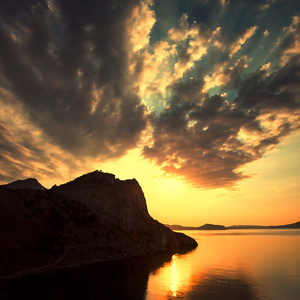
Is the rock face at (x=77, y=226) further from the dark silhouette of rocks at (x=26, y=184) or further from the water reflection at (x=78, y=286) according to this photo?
the dark silhouette of rocks at (x=26, y=184)

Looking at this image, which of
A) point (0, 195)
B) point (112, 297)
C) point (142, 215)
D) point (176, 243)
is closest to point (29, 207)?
point (0, 195)

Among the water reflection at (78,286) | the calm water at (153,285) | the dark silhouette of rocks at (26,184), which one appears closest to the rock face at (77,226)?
the water reflection at (78,286)

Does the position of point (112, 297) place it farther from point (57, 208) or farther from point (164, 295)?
point (57, 208)

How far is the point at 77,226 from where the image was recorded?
7500cm

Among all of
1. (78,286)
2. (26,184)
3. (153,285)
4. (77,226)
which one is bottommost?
(153,285)

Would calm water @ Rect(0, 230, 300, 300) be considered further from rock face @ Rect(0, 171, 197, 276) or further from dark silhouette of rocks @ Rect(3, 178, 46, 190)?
dark silhouette of rocks @ Rect(3, 178, 46, 190)

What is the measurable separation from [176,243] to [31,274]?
320 ft

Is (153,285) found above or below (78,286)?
below

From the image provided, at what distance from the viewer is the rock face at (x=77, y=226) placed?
54.3 meters

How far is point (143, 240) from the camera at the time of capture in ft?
329

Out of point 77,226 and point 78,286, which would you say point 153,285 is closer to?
point 78,286

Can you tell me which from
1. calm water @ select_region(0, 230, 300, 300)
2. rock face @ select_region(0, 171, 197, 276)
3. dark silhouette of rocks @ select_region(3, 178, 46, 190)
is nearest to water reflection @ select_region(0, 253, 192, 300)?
calm water @ select_region(0, 230, 300, 300)

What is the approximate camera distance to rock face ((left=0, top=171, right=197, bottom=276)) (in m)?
54.3

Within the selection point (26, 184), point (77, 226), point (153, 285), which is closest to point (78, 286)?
point (153, 285)
